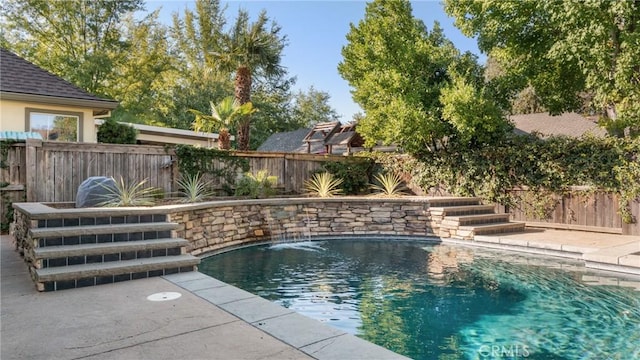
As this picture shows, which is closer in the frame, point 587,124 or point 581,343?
point 581,343

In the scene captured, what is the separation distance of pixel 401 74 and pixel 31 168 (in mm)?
9248

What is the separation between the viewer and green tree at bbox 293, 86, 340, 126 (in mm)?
39406

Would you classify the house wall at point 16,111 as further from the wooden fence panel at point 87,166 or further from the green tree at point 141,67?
the green tree at point 141,67

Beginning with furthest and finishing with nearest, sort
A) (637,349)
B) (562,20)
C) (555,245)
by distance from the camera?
(562,20) → (555,245) → (637,349)

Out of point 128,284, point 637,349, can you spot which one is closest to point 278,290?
point 128,284

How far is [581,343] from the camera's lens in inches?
132

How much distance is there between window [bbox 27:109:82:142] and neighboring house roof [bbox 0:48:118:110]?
427 millimetres

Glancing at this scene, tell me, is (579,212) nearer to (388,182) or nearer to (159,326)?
(388,182)

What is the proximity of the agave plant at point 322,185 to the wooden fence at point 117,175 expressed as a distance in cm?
149

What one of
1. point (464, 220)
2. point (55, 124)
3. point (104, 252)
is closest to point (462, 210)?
point (464, 220)

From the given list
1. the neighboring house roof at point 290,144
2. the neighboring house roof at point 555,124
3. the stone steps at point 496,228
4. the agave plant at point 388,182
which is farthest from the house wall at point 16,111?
the neighboring house roof at point 555,124

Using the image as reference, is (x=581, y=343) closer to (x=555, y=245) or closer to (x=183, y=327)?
(x=183, y=327)

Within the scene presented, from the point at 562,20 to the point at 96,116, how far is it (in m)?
13.0

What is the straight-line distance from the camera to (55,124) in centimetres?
1049
